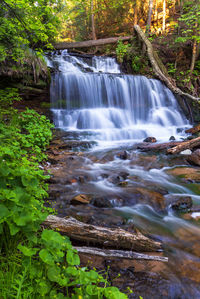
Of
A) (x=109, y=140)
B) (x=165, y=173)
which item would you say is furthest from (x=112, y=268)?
(x=109, y=140)

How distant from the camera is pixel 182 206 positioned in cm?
381

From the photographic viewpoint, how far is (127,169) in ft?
19.3

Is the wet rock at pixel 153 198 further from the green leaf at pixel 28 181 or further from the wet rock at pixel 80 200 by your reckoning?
the green leaf at pixel 28 181

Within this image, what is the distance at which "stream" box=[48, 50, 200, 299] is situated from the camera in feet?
7.77

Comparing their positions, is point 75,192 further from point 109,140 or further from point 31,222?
point 109,140

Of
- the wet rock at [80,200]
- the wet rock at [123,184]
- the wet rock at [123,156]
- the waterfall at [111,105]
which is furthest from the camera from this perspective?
the waterfall at [111,105]

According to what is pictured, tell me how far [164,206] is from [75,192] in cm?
183

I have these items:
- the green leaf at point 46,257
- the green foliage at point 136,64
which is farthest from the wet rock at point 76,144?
the green foliage at point 136,64

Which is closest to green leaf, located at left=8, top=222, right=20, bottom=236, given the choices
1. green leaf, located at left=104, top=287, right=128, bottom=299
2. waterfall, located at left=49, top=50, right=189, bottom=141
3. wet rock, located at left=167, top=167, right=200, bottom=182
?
green leaf, located at left=104, top=287, right=128, bottom=299

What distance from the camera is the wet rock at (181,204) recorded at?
3.78m

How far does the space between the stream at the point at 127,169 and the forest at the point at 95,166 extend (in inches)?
1.0

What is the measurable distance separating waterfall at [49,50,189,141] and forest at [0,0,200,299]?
0.20 ft

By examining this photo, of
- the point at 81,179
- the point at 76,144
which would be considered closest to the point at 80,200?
the point at 81,179

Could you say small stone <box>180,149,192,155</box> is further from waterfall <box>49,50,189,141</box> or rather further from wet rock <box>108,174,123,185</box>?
wet rock <box>108,174,123,185</box>
